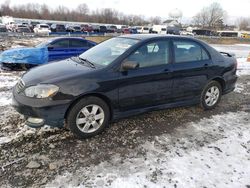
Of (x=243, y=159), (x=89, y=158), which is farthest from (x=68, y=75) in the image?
(x=243, y=159)

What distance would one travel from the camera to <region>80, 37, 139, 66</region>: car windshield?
13.6 feet

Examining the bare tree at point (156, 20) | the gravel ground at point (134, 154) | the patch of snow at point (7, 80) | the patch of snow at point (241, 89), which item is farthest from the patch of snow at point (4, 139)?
the bare tree at point (156, 20)

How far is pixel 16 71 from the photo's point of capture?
8938 mm

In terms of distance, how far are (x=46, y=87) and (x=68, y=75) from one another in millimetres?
395

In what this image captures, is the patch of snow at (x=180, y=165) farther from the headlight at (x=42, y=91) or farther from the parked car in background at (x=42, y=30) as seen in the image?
the parked car in background at (x=42, y=30)

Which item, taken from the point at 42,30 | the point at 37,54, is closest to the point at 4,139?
the point at 37,54

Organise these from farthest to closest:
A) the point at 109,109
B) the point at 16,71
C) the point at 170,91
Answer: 1. the point at 16,71
2. the point at 170,91
3. the point at 109,109

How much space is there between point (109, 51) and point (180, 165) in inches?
94.6

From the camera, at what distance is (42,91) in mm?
3496

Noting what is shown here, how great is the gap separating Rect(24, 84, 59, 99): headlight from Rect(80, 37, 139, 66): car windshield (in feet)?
3.25

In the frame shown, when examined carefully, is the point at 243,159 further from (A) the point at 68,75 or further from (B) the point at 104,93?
(A) the point at 68,75

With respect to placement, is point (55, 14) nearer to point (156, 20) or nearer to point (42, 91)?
point (156, 20)

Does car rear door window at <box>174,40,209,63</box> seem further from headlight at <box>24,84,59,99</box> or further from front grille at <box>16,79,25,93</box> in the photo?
front grille at <box>16,79,25,93</box>

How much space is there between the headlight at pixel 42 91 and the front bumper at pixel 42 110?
0.07m
